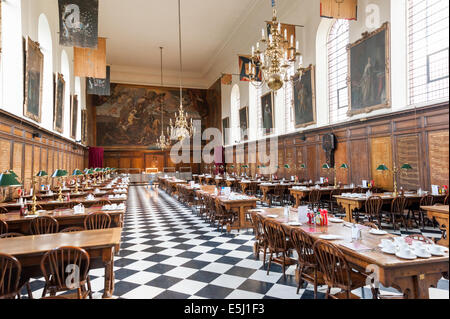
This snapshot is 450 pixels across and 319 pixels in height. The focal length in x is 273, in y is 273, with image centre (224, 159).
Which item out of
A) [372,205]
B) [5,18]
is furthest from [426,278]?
[5,18]

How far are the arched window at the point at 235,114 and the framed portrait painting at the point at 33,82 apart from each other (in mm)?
13663

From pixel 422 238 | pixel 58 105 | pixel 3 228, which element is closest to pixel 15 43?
pixel 58 105

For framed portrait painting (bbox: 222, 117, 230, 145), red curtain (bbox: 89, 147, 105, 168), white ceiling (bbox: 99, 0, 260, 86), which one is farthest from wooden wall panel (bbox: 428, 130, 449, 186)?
red curtain (bbox: 89, 147, 105, 168)

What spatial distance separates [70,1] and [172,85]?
20.6 m

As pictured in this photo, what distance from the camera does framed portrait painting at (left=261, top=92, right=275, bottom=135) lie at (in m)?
15.6

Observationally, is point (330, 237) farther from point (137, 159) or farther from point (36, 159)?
point (137, 159)

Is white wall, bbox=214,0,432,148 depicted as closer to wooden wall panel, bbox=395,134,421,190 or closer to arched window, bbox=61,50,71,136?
wooden wall panel, bbox=395,134,421,190

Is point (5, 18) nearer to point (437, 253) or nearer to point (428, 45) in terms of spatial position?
point (437, 253)

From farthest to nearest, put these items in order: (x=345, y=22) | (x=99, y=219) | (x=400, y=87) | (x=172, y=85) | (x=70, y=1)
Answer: (x=172, y=85) → (x=345, y=22) → (x=400, y=87) → (x=70, y=1) → (x=99, y=219)

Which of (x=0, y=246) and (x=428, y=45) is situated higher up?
(x=428, y=45)

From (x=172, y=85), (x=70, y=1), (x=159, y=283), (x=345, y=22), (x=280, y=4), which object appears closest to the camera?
(x=159, y=283)

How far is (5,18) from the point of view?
25.4 feet

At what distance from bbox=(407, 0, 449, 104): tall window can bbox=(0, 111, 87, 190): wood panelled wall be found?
11.2 meters

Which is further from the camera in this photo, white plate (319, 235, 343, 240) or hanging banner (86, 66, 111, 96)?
hanging banner (86, 66, 111, 96)
